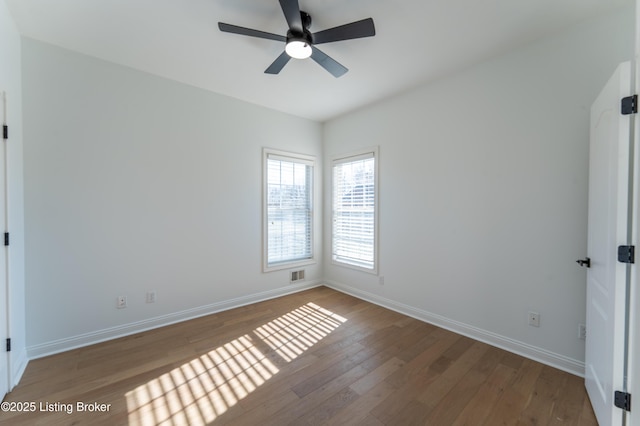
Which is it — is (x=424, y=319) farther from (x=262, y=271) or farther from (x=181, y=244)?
(x=181, y=244)

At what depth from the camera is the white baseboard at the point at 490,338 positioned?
7.04ft

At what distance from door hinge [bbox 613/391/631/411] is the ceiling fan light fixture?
2904 mm

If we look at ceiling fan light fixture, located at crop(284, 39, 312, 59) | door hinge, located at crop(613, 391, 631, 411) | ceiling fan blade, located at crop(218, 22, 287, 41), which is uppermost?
ceiling fan blade, located at crop(218, 22, 287, 41)

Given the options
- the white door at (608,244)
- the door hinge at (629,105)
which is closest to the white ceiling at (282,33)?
the white door at (608,244)

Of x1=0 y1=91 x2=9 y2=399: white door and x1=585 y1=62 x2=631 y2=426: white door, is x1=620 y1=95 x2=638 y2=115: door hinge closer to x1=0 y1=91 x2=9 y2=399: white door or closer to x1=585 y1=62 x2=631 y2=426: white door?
x1=585 y1=62 x2=631 y2=426: white door

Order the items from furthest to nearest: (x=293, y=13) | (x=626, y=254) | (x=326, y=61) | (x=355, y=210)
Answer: (x=355, y=210) < (x=326, y=61) < (x=293, y=13) < (x=626, y=254)

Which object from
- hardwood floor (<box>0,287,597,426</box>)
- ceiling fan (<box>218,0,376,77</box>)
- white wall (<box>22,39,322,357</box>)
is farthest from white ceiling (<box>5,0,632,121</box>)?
hardwood floor (<box>0,287,597,426</box>)

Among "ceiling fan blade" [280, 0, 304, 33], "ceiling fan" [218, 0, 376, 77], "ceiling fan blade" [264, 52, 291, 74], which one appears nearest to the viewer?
"ceiling fan blade" [280, 0, 304, 33]

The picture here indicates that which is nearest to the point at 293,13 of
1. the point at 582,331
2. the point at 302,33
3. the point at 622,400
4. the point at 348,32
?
the point at 302,33

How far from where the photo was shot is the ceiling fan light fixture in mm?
2005

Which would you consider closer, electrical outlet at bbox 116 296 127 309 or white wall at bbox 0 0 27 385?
white wall at bbox 0 0 27 385

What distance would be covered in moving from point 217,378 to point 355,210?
9.02 ft

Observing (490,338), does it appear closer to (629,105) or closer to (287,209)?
(629,105)

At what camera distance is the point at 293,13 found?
69.1 inches
